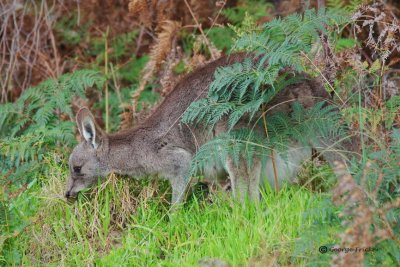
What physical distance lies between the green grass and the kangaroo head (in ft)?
0.54

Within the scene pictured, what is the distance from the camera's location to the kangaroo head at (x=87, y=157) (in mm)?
6637

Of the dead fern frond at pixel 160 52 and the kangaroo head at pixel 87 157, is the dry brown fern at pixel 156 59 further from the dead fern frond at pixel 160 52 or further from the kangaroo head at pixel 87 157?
the kangaroo head at pixel 87 157

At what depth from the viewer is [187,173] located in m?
6.59

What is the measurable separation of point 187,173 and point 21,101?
2369 millimetres

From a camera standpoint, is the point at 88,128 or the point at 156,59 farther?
the point at 156,59

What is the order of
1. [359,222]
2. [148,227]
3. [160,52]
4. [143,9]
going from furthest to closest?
1. [143,9]
2. [160,52]
3. [148,227]
4. [359,222]

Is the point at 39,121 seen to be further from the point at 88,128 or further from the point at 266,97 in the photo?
the point at 266,97

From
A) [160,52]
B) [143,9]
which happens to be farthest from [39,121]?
[143,9]

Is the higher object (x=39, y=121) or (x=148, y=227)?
Answer: (x=39, y=121)

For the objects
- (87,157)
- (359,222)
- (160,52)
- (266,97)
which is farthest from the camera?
(160,52)

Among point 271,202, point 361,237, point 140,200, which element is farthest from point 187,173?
point 361,237

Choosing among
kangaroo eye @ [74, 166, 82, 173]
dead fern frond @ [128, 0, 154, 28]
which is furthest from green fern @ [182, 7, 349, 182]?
dead fern frond @ [128, 0, 154, 28]

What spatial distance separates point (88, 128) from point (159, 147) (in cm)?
71

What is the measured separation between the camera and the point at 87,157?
6.82 metres
